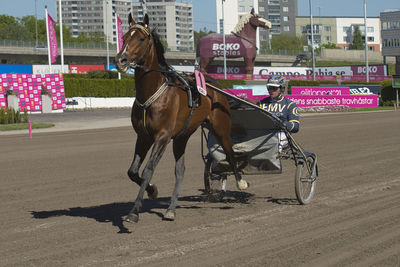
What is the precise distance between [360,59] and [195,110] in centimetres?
10435

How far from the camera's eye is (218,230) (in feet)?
20.8

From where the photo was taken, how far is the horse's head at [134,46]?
625 cm

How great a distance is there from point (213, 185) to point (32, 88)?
28.0m

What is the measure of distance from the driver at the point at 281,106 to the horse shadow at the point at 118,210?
1161 mm

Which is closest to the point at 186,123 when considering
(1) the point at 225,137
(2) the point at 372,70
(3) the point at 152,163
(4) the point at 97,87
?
(3) the point at 152,163

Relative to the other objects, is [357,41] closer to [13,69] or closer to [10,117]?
[13,69]

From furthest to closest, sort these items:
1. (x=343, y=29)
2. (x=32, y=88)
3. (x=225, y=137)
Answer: (x=343, y=29), (x=32, y=88), (x=225, y=137)

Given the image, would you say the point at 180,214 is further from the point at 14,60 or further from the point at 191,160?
the point at 14,60

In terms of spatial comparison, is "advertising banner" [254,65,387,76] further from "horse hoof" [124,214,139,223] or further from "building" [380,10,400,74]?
"horse hoof" [124,214,139,223]

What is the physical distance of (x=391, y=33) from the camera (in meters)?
74.6

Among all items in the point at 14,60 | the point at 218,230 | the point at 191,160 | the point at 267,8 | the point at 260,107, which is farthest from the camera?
the point at 267,8

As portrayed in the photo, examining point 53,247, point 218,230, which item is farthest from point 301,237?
point 53,247

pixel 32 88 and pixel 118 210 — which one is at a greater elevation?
pixel 32 88

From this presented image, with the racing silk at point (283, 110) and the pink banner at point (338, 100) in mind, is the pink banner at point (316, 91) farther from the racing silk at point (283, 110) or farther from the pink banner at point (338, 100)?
the racing silk at point (283, 110)
